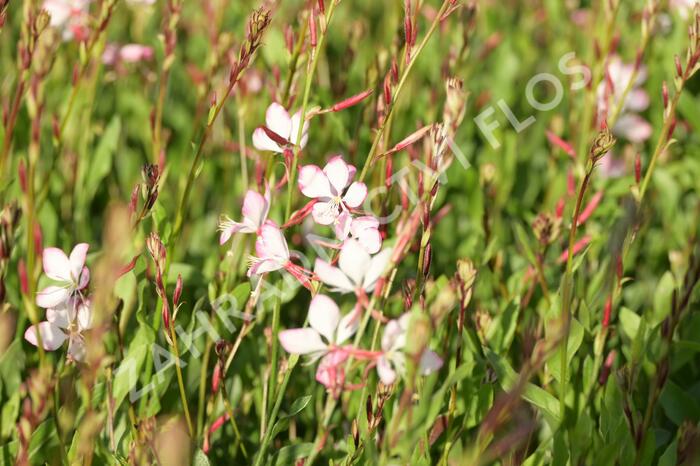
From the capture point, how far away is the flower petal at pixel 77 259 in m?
1.04

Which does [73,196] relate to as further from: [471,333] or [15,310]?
[471,333]

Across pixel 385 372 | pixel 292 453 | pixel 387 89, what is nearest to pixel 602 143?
pixel 387 89

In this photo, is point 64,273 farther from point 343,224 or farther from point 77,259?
point 343,224

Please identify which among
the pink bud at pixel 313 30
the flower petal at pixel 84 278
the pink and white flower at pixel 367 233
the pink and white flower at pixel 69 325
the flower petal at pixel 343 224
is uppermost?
the pink bud at pixel 313 30

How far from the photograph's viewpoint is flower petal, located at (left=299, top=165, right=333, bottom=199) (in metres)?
1.01

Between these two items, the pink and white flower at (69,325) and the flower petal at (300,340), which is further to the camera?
the pink and white flower at (69,325)

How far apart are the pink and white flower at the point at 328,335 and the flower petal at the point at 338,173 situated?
0.68 feet

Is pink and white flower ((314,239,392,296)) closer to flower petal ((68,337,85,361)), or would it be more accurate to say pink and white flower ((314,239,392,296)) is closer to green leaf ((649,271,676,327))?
flower petal ((68,337,85,361))

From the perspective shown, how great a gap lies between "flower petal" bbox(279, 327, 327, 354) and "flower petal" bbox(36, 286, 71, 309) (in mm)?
355

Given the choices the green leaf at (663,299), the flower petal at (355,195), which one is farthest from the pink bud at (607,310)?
the flower petal at (355,195)

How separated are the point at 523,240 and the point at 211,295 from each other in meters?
0.55

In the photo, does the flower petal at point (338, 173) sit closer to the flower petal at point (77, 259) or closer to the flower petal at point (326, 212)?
the flower petal at point (326, 212)

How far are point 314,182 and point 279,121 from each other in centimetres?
12

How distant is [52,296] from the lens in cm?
104
